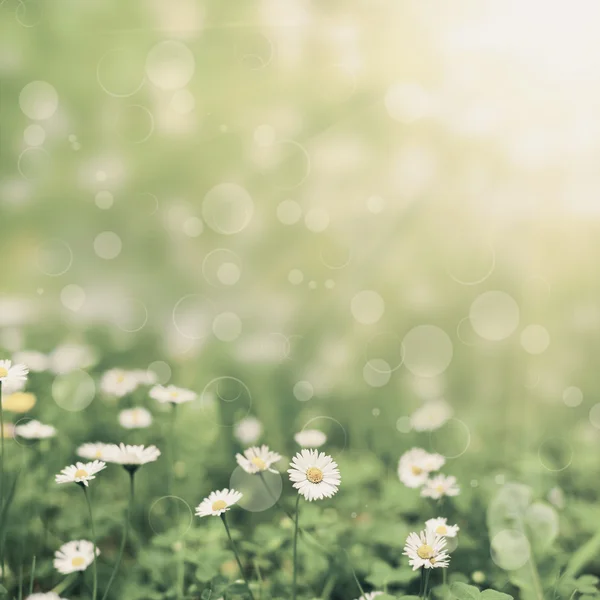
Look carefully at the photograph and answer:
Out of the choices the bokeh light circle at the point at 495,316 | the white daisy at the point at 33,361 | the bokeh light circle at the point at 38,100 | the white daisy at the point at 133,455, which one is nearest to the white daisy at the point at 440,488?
the white daisy at the point at 133,455

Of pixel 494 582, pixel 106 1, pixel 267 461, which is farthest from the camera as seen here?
pixel 106 1

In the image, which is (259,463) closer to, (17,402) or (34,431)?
(34,431)

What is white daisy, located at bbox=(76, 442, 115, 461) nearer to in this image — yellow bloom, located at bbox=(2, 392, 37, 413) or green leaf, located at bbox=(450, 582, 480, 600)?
yellow bloom, located at bbox=(2, 392, 37, 413)

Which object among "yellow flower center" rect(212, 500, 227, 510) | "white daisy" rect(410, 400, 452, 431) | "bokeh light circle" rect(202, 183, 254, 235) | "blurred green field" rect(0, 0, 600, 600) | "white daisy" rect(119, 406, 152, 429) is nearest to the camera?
"yellow flower center" rect(212, 500, 227, 510)

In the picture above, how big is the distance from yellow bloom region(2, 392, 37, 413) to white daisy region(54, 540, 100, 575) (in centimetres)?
32

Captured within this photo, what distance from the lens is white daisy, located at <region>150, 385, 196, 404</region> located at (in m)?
0.98

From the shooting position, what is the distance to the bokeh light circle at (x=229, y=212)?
2.13 metres

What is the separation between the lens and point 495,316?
1976mm

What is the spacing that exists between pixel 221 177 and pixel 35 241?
58cm

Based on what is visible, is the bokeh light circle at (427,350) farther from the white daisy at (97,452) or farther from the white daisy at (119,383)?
the white daisy at (97,452)

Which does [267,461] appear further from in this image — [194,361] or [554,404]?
[554,404]

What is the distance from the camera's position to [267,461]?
2.89 feet

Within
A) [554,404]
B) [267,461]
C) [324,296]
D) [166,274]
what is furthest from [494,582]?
[166,274]

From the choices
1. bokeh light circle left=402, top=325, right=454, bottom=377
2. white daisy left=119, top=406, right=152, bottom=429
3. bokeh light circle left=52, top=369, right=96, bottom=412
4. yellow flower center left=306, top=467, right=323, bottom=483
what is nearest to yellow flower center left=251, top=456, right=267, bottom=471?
yellow flower center left=306, top=467, right=323, bottom=483
